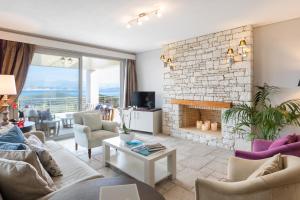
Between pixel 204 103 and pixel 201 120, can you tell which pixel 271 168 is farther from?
pixel 201 120

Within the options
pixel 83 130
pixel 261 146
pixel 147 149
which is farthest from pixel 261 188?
pixel 83 130

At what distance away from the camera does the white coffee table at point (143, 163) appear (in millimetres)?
2301

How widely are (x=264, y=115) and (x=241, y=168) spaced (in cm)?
177

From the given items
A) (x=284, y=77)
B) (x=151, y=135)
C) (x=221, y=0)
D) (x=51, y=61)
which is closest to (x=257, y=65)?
(x=284, y=77)

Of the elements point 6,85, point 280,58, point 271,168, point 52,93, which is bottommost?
point 271,168

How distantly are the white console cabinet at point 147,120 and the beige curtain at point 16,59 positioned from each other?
2741 millimetres

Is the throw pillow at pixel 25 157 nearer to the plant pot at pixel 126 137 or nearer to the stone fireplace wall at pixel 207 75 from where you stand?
the plant pot at pixel 126 137

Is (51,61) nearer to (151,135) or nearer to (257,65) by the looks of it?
(151,135)

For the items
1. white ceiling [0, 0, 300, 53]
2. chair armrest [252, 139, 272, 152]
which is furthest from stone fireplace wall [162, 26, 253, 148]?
chair armrest [252, 139, 272, 152]

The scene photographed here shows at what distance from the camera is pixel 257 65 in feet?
12.2

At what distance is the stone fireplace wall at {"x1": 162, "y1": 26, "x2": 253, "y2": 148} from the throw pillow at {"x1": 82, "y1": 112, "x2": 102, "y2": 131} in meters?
1.99

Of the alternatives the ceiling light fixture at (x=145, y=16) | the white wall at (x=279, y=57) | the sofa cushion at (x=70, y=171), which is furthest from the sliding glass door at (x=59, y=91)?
the white wall at (x=279, y=57)

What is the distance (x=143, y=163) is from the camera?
8.96ft

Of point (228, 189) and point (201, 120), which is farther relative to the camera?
point (201, 120)
